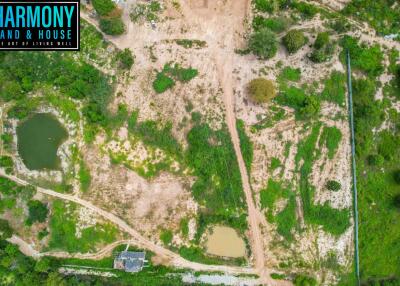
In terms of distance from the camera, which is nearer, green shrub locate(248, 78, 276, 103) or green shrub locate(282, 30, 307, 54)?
green shrub locate(248, 78, 276, 103)

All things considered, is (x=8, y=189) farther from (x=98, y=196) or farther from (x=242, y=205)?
(x=242, y=205)

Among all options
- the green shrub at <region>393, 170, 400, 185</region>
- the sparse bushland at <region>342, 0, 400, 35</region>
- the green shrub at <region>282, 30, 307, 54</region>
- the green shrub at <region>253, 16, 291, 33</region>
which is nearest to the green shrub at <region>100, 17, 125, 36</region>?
the green shrub at <region>253, 16, 291, 33</region>

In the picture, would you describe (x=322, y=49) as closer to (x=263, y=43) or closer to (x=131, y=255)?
(x=263, y=43)

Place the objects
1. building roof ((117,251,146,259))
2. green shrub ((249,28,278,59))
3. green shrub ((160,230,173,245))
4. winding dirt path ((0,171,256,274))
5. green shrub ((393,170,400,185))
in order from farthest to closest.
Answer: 1. green shrub ((160,230,173,245))
2. winding dirt path ((0,171,256,274))
3. building roof ((117,251,146,259))
4. green shrub ((393,170,400,185))
5. green shrub ((249,28,278,59))

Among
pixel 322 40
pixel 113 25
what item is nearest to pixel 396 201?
pixel 322 40

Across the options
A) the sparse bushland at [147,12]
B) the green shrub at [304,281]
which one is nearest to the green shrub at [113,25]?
the sparse bushland at [147,12]

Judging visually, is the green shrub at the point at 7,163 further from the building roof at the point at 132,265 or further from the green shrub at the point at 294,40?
the green shrub at the point at 294,40

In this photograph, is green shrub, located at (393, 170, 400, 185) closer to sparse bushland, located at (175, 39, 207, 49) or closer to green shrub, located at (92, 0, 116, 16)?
sparse bushland, located at (175, 39, 207, 49)

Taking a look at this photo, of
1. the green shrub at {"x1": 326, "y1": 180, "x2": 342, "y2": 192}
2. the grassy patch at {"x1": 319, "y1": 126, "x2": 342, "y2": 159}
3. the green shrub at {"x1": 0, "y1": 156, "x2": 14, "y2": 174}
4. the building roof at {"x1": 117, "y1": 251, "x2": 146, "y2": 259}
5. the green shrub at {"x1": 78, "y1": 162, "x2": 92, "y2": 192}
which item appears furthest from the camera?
the green shrub at {"x1": 78, "y1": 162, "x2": 92, "y2": 192}
